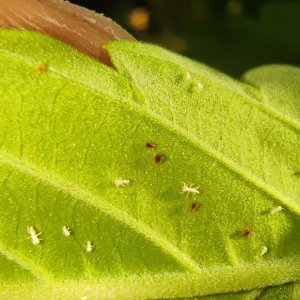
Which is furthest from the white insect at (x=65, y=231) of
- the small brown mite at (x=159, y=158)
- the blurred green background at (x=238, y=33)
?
the blurred green background at (x=238, y=33)

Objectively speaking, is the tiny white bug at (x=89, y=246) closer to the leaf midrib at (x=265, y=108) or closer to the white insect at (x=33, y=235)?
the white insect at (x=33, y=235)

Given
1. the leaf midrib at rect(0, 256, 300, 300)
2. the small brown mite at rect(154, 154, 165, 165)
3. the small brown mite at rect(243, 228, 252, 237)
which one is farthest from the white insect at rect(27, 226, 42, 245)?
the small brown mite at rect(243, 228, 252, 237)

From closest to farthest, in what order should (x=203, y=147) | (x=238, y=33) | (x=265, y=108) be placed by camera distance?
(x=203, y=147)
(x=265, y=108)
(x=238, y=33)

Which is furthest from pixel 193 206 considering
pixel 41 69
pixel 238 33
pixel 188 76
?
pixel 238 33

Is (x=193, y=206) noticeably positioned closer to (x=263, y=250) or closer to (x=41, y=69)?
(x=263, y=250)

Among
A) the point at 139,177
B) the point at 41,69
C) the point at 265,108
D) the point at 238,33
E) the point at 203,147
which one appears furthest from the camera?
the point at 238,33

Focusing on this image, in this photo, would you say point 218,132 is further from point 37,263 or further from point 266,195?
point 37,263
